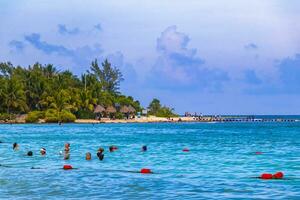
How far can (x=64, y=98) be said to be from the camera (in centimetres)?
17862

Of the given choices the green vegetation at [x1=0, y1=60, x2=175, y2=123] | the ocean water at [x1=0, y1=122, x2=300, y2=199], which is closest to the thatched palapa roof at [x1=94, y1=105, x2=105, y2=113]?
the green vegetation at [x1=0, y1=60, x2=175, y2=123]

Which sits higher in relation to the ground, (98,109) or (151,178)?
(98,109)

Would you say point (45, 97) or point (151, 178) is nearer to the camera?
point (151, 178)

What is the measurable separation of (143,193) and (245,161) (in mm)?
24342

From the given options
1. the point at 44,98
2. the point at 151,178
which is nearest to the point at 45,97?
the point at 44,98

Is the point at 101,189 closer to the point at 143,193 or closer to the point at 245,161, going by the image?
the point at 143,193

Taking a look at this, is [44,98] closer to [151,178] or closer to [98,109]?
[98,109]

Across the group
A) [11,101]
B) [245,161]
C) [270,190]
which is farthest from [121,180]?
[11,101]

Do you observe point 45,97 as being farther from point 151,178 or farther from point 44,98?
point 151,178

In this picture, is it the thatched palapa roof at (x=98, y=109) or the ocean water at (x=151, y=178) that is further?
the thatched palapa roof at (x=98, y=109)

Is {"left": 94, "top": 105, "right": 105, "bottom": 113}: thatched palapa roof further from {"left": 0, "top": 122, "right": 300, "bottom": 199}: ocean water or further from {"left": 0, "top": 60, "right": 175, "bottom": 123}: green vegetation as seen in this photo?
{"left": 0, "top": 122, "right": 300, "bottom": 199}: ocean water

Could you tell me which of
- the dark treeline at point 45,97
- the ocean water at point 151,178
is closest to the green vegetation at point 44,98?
the dark treeline at point 45,97

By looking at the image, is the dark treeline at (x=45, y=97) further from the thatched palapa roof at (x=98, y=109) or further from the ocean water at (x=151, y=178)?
the ocean water at (x=151, y=178)

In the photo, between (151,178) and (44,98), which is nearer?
(151,178)
